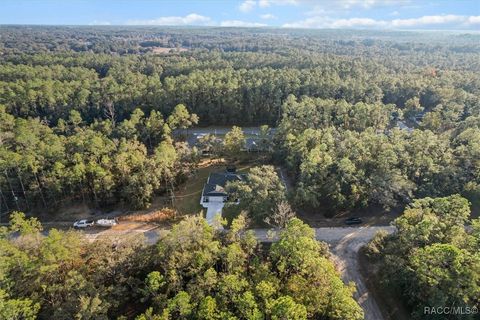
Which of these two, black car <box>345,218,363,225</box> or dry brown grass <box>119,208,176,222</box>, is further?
dry brown grass <box>119,208,176,222</box>

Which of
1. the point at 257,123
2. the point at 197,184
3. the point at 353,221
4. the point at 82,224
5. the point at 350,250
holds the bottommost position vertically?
the point at 82,224

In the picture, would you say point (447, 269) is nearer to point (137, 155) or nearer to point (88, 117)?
point (137, 155)

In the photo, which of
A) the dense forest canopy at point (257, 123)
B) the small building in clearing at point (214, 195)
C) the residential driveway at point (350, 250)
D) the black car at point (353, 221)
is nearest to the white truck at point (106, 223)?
the dense forest canopy at point (257, 123)

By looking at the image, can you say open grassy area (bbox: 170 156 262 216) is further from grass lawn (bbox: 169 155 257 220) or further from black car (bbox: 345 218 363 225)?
black car (bbox: 345 218 363 225)

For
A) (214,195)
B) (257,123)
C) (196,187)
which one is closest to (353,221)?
(214,195)

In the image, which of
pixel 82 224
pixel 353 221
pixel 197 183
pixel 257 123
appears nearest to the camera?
pixel 353 221

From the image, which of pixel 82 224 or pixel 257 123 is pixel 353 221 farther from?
pixel 257 123

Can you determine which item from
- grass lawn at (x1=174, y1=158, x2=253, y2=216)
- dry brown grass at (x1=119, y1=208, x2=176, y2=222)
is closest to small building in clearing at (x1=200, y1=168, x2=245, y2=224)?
grass lawn at (x1=174, y1=158, x2=253, y2=216)
